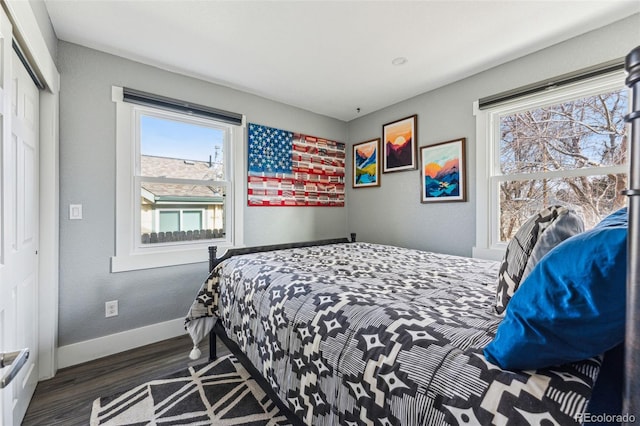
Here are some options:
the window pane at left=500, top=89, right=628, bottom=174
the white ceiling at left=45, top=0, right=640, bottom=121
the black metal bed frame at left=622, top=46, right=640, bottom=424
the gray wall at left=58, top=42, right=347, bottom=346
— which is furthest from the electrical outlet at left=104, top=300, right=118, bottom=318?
the window pane at left=500, top=89, right=628, bottom=174

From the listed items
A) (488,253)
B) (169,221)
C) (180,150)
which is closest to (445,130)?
(488,253)

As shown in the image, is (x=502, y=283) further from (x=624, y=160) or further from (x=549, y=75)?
(x=549, y=75)

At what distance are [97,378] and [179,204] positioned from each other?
1.48 metres

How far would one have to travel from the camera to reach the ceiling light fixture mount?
2389 millimetres

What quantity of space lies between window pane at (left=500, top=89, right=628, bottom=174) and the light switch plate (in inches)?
143

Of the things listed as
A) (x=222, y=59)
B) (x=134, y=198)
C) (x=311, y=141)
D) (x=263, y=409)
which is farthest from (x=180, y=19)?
(x=263, y=409)

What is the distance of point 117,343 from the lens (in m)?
2.33

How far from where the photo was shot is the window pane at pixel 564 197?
203 centimetres

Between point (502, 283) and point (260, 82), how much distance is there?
8.96 feet

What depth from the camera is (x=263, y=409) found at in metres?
1.64

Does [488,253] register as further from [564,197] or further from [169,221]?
[169,221]

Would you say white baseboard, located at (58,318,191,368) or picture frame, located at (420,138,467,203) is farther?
picture frame, located at (420,138,467,203)

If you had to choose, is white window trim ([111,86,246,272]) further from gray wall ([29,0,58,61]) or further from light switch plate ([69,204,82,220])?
gray wall ([29,0,58,61])

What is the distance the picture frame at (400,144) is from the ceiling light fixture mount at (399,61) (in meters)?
0.79
